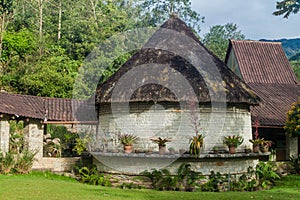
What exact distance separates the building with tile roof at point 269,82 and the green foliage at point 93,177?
25.7 feet

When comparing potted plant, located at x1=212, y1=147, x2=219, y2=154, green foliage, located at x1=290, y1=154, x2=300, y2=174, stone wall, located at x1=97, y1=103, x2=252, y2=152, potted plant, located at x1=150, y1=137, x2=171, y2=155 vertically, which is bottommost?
green foliage, located at x1=290, y1=154, x2=300, y2=174

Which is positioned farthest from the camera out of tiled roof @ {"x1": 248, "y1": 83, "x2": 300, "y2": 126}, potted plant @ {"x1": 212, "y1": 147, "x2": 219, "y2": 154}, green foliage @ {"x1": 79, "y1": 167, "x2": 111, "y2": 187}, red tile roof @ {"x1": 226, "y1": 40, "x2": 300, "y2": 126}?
red tile roof @ {"x1": 226, "y1": 40, "x2": 300, "y2": 126}

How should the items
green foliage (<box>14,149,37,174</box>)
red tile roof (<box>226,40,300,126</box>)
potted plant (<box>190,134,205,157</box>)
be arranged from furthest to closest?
1. red tile roof (<box>226,40,300,126</box>)
2. green foliage (<box>14,149,37,174</box>)
3. potted plant (<box>190,134,205,157</box>)

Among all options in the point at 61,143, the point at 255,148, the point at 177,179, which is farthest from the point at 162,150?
the point at 61,143

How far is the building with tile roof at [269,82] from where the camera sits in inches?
871

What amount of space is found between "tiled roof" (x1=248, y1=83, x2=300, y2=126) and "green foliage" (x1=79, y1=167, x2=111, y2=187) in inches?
297

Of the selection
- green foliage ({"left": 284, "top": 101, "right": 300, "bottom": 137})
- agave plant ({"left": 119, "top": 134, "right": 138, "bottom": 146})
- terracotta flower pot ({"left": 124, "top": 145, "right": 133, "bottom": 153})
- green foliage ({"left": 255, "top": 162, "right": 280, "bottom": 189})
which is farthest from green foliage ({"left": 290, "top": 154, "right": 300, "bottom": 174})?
terracotta flower pot ({"left": 124, "top": 145, "right": 133, "bottom": 153})

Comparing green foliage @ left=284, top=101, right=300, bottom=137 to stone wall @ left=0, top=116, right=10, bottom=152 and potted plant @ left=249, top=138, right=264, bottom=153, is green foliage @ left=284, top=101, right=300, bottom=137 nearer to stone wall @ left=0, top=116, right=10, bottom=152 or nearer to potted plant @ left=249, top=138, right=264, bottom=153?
potted plant @ left=249, top=138, right=264, bottom=153

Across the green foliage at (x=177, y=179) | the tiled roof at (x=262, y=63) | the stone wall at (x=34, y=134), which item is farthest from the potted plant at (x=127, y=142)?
the tiled roof at (x=262, y=63)

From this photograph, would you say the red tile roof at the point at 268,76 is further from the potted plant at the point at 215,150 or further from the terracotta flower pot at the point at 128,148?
the terracotta flower pot at the point at 128,148

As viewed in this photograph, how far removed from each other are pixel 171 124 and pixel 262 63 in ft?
45.1

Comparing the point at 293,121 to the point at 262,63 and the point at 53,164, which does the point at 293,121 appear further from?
the point at 53,164

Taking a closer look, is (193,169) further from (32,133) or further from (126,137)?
(32,133)

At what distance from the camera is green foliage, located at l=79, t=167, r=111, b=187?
647 inches
